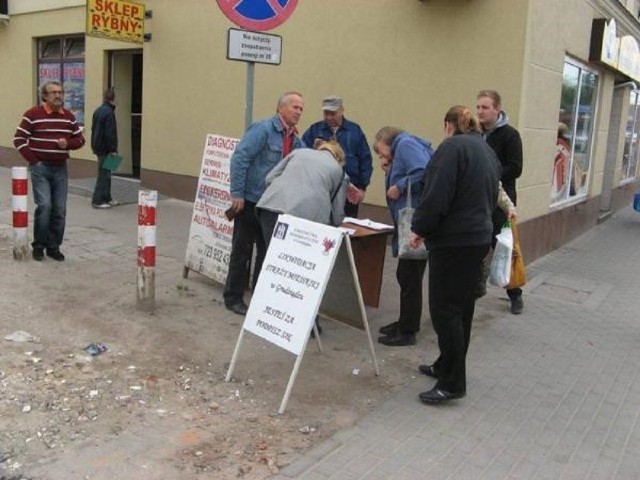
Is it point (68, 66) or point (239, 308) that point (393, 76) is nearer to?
point (239, 308)

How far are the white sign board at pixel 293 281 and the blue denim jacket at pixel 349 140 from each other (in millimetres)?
2209

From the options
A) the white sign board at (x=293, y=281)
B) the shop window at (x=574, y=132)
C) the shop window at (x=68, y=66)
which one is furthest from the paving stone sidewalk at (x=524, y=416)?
the shop window at (x=68, y=66)

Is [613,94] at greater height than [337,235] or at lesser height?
greater

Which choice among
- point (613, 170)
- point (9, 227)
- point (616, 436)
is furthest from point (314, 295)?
point (613, 170)

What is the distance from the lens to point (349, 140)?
6.26 metres

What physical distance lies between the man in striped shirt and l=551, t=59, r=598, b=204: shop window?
5718 mm

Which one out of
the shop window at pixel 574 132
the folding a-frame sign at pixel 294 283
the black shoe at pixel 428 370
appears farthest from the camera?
the shop window at pixel 574 132

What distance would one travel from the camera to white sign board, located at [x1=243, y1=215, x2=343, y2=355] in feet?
12.8

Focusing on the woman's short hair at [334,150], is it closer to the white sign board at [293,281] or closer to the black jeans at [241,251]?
the white sign board at [293,281]

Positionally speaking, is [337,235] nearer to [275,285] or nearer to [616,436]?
[275,285]

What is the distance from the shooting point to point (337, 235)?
12.8ft

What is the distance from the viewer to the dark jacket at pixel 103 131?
973cm

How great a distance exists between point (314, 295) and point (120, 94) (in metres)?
9.23

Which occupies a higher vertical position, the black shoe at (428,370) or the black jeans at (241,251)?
the black jeans at (241,251)
